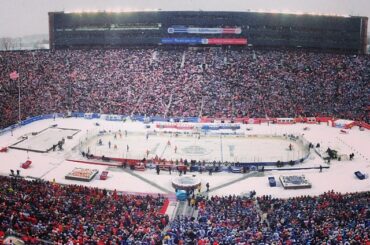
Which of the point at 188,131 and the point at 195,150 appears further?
the point at 188,131

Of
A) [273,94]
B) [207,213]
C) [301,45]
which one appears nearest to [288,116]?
[273,94]

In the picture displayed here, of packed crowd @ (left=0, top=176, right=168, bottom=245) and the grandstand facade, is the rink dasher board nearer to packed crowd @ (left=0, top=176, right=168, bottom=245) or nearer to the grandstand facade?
packed crowd @ (left=0, top=176, right=168, bottom=245)

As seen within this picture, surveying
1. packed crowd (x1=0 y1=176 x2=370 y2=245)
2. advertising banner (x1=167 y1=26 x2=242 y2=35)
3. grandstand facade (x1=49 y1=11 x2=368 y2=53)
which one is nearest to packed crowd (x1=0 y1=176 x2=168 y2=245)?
packed crowd (x1=0 y1=176 x2=370 y2=245)

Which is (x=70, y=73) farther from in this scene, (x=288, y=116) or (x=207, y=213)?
(x=207, y=213)

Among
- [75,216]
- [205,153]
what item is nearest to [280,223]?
[75,216]

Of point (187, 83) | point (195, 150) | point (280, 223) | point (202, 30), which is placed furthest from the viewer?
point (202, 30)

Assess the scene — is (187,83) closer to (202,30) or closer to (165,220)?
(202,30)
